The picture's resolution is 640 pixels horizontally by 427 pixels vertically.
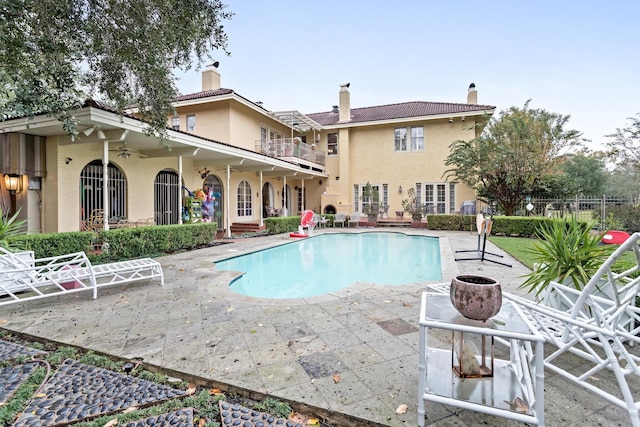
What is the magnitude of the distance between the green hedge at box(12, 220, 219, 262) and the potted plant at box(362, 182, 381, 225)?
1139cm

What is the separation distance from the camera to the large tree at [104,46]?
14.7ft

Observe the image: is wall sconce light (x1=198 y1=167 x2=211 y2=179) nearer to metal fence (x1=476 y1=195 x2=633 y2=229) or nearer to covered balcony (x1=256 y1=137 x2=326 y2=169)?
covered balcony (x1=256 y1=137 x2=326 y2=169)

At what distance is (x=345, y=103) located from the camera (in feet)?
68.5

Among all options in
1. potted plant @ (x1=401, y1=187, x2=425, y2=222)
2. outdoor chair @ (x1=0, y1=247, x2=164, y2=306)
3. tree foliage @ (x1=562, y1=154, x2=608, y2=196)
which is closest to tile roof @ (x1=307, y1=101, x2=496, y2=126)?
potted plant @ (x1=401, y1=187, x2=425, y2=222)

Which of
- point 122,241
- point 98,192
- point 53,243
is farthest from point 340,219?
point 53,243

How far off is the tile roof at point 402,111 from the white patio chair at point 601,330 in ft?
59.0

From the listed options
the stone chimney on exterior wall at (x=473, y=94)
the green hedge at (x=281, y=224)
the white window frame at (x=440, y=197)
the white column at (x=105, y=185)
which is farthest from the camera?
the stone chimney on exterior wall at (x=473, y=94)

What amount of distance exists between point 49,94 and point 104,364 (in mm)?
5055

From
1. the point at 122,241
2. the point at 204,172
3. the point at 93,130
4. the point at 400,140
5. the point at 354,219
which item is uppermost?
the point at 400,140

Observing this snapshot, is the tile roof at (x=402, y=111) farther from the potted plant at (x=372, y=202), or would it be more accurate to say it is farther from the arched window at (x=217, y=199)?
the arched window at (x=217, y=199)

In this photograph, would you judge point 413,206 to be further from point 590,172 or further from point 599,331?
point 590,172

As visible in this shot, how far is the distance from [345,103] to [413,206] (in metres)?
8.38

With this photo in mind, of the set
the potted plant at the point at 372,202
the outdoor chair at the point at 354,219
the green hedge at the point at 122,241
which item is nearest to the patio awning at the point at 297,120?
the potted plant at the point at 372,202

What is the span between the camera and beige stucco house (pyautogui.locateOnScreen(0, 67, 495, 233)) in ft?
27.1
